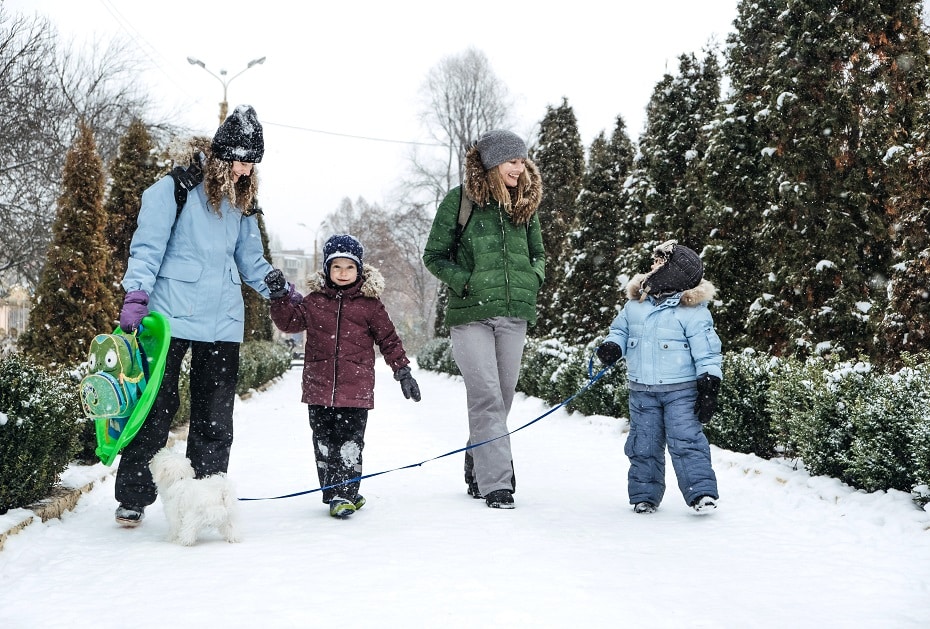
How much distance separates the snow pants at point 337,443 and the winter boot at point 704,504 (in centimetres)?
188

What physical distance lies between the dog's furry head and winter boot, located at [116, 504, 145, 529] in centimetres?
33

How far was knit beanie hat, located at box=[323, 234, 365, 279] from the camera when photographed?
4695 mm

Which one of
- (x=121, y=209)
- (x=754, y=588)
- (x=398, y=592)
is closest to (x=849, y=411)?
(x=754, y=588)

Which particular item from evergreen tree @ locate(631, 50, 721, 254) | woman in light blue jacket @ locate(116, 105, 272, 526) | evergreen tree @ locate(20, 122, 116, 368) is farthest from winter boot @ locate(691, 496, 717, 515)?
evergreen tree @ locate(631, 50, 721, 254)

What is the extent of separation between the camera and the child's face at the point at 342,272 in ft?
A: 15.5

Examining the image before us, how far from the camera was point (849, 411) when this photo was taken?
198 inches

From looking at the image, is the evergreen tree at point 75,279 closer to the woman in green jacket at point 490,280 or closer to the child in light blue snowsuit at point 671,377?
the woman in green jacket at point 490,280

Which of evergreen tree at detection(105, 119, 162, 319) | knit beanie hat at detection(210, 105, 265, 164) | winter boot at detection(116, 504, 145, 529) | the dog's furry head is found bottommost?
winter boot at detection(116, 504, 145, 529)

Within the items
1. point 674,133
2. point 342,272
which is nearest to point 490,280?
point 342,272

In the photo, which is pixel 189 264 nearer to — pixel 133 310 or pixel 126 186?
pixel 133 310

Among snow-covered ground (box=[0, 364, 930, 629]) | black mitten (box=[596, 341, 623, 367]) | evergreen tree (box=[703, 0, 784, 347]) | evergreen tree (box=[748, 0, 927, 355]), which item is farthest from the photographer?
evergreen tree (box=[703, 0, 784, 347])

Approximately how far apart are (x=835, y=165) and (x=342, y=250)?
268 inches

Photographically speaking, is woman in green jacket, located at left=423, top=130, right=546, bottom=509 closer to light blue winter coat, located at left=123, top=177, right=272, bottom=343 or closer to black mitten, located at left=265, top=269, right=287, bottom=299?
black mitten, located at left=265, top=269, right=287, bottom=299

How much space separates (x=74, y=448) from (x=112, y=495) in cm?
50
